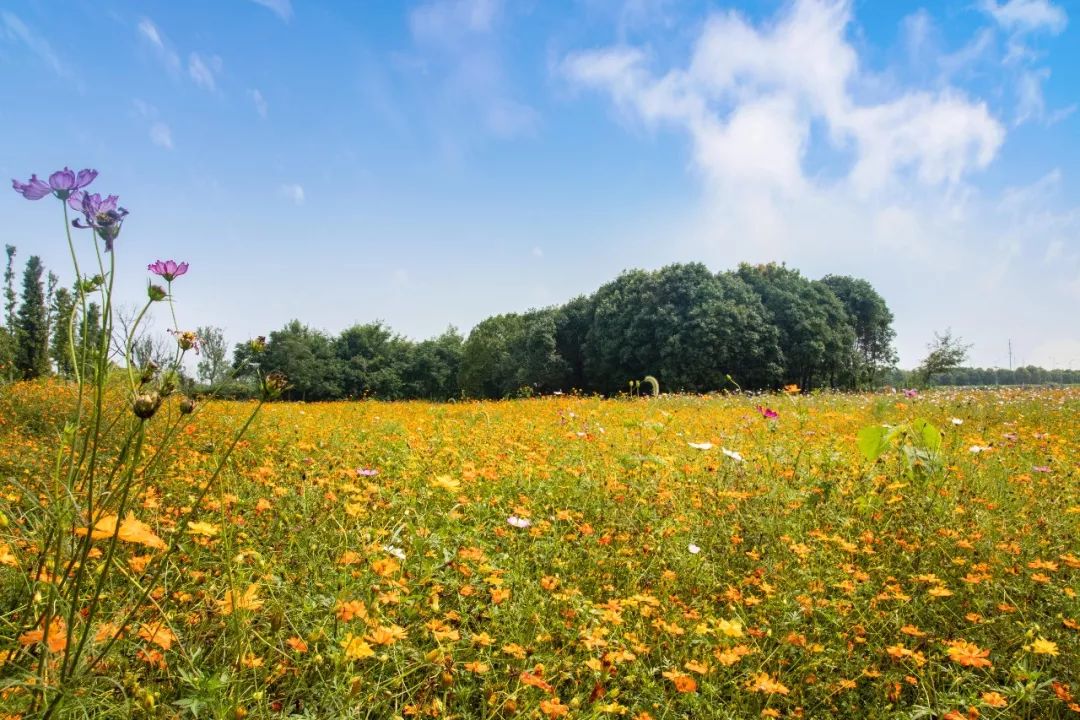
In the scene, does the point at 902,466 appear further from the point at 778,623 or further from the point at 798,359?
the point at 798,359

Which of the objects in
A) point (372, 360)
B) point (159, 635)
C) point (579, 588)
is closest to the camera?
point (159, 635)

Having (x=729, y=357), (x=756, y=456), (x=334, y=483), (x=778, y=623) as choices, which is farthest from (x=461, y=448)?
(x=729, y=357)

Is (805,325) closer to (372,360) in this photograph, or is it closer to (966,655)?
(966,655)

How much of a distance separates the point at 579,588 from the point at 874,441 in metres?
2.13

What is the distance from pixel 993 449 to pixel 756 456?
71.2 inches

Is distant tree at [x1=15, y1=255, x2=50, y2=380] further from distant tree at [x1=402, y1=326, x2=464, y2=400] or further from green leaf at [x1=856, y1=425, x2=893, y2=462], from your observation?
green leaf at [x1=856, y1=425, x2=893, y2=462]

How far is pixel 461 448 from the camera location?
4.18 meters

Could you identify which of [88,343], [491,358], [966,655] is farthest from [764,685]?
[491,358]

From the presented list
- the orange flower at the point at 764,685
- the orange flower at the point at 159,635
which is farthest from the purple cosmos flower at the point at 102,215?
the orange flower at the point at 764,685

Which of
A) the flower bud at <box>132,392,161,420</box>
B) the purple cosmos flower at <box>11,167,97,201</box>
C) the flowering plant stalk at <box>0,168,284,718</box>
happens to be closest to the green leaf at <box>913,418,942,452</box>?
the flowering plant stalk at <box>0,168,284,718</box>

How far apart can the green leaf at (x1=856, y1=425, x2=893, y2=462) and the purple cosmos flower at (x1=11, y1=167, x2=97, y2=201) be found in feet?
11.9

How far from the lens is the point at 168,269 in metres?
1.45

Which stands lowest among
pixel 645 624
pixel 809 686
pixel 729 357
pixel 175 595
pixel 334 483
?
pixel 809 686

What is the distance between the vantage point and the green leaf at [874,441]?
3.29 metres
